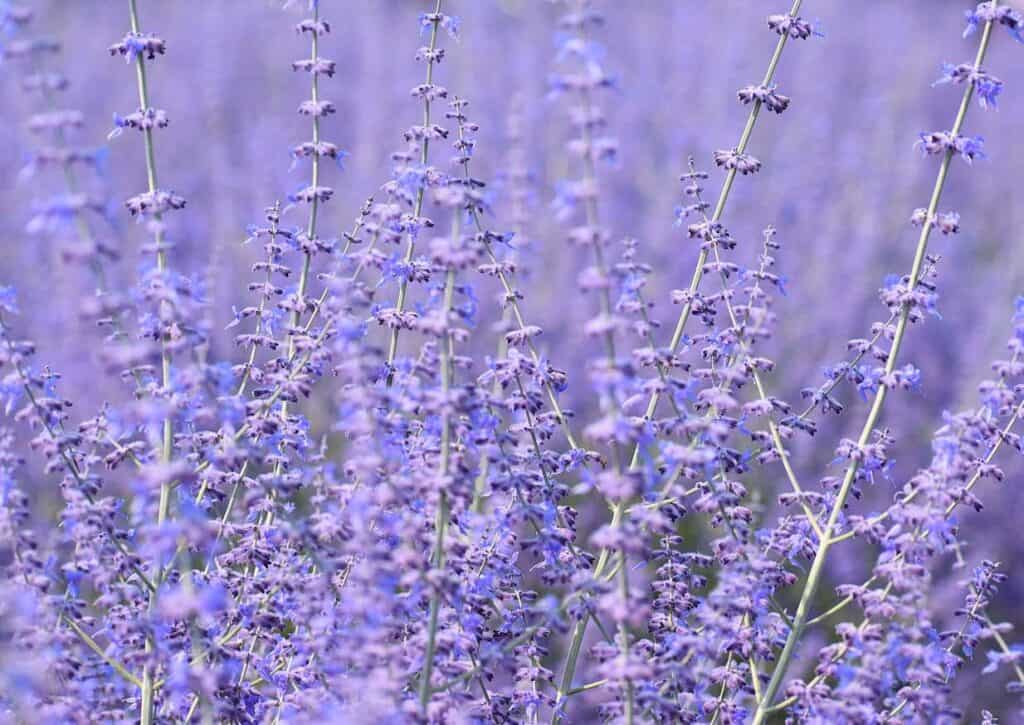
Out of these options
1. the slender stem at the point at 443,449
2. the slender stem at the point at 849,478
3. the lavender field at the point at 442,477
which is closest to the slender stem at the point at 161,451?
the lavender field at the point at 442,477

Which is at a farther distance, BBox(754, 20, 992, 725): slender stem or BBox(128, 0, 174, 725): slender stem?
BBox(754, 20, 992, 725): slender stem

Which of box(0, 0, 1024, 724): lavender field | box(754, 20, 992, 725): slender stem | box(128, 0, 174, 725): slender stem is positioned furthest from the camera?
box(754, 20, 992, 725): slender stem

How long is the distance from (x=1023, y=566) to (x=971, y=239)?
4.53m

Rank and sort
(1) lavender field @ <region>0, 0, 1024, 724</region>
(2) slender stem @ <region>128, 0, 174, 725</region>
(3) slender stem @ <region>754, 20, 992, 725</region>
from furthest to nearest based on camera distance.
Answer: (3) slender stem @ <region>754, 20, 992, 725</region> < (2) slender stem @ <region>128, 0, 174, 725</region> < (1) lavender field @ <region>0, 0, 1024, 724</region>

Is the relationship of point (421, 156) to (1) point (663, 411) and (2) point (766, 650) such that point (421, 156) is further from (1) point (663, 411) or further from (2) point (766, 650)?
(1) point (663, 411)

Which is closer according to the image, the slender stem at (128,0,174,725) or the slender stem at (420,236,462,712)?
the slender stem at (420,236,462,712)

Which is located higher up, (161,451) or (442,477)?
(161,451)

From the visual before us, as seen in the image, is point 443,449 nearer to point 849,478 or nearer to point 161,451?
point 161,451

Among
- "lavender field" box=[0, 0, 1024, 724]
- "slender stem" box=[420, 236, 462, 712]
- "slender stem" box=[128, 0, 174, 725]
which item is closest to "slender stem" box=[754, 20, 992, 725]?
"lavender field" box=[0, 0, 1024, 724]

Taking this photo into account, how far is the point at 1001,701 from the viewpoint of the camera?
5770mm

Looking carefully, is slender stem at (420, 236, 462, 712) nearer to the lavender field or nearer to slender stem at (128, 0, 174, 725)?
the lavender field

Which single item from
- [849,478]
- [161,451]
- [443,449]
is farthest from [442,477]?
[849,478]

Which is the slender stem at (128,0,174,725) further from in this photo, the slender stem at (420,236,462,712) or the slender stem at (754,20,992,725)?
the slender stem at (754,20,992,725)

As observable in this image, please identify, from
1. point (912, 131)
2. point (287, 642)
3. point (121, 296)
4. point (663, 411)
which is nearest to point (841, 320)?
point (663, 411)
